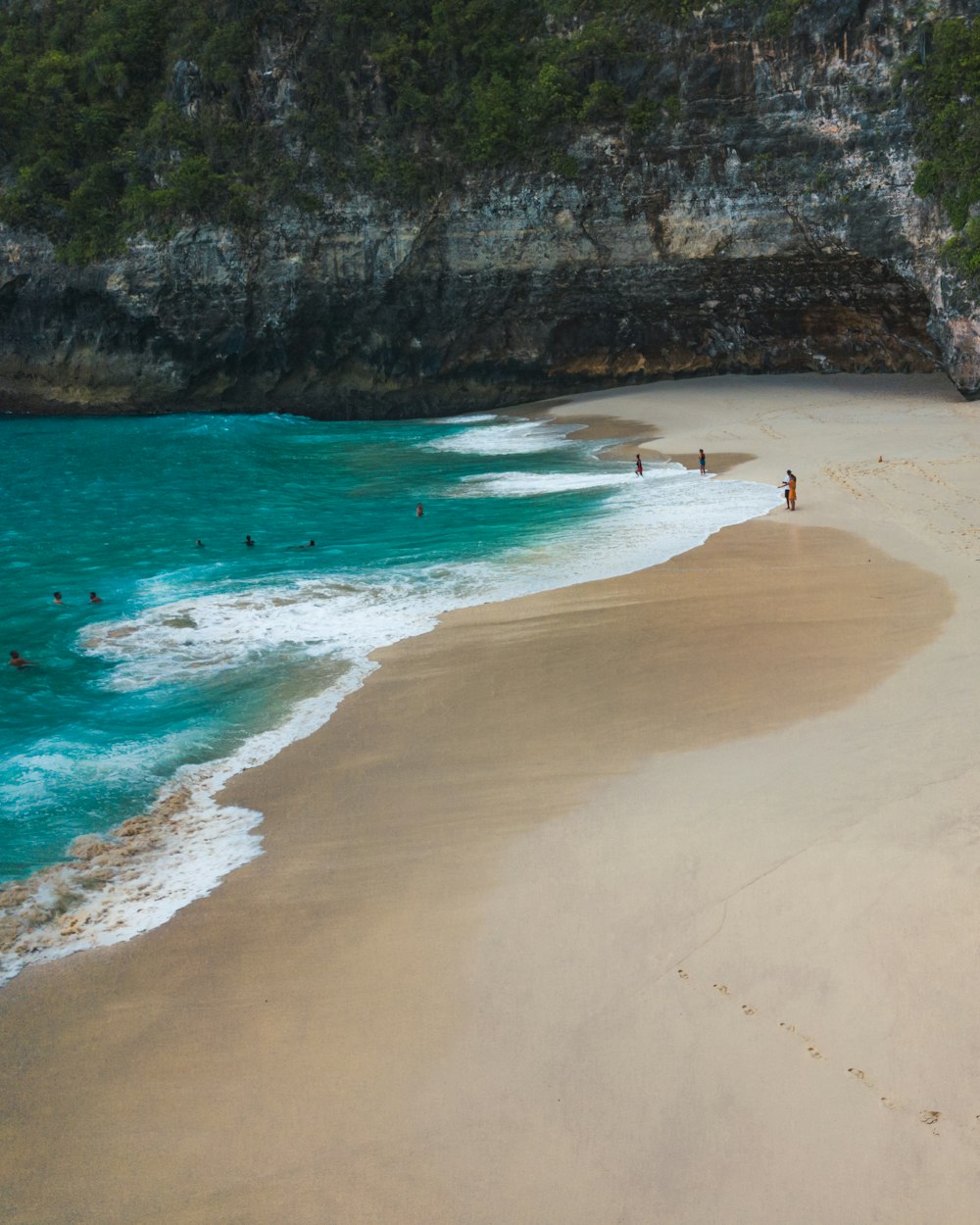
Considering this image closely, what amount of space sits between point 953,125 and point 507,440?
47.1ft

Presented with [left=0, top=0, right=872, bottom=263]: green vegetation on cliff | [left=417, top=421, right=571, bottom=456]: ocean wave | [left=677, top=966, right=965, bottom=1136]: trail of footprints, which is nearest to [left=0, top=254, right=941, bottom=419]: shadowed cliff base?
[left=0, top=0, right=872, bottom=263]: green vegetation on cliff

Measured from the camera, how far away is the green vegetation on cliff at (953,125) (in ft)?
86.7

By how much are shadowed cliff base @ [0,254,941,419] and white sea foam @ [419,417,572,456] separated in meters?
5.01

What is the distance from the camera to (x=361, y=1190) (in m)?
5.10

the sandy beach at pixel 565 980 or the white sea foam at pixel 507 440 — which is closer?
the sandy beach at pixel 565 980

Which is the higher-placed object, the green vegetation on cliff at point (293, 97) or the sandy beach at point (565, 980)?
the green vegetation on cliff at point (293, 97)

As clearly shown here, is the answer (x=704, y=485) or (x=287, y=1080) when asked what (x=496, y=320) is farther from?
(x=287, y=1080)

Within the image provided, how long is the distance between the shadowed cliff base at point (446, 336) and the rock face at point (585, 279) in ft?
0.25

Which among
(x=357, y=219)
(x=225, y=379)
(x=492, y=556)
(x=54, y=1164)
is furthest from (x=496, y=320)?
(x=54, y=1164)

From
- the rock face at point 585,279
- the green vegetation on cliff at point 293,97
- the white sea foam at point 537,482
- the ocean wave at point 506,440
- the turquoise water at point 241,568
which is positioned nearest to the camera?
the turquoise water at point 241,568

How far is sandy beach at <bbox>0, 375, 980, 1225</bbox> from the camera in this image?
16.8ft

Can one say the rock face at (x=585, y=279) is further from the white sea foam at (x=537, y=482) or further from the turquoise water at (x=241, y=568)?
the white sea foam at (x=537, y=482)

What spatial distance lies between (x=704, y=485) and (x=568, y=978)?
16.2 m

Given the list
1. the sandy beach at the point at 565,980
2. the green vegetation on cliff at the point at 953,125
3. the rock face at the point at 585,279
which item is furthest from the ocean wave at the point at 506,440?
the sandy beach at the point at 565,980
